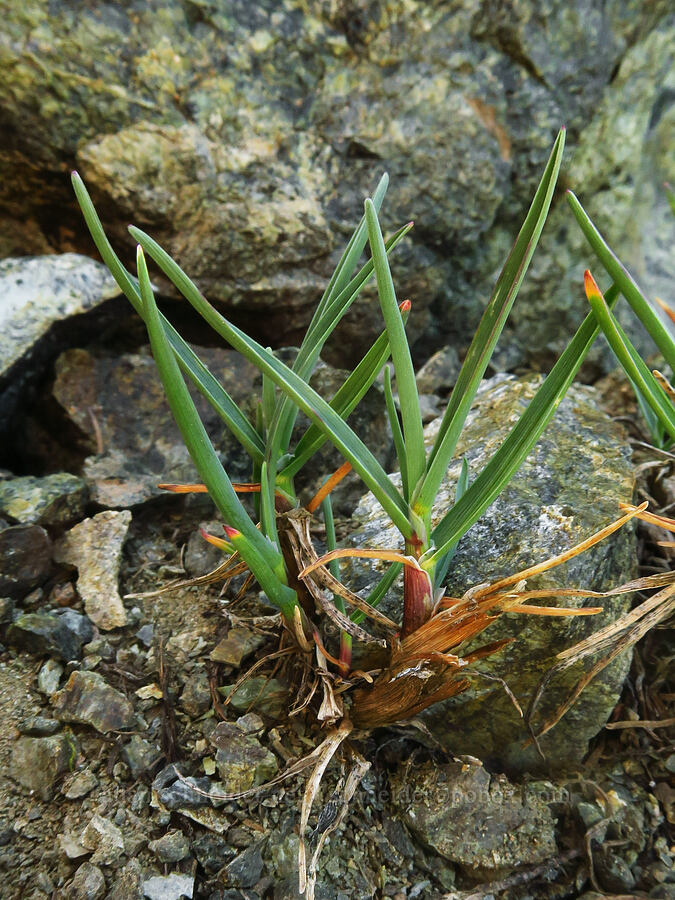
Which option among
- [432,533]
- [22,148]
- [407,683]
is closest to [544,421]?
[432,533]

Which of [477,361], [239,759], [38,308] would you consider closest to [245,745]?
[239,759]

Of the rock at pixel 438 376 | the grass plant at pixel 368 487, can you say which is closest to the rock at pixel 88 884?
the grass plant at pixel 368 487

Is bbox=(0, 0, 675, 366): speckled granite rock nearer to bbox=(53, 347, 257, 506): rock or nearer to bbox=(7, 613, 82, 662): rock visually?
bbox=(53, 347, 257, 506): rock

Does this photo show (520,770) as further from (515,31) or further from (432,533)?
(515,31)

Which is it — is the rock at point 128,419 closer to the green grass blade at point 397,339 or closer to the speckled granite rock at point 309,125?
the speckled granite rock at point 309,125

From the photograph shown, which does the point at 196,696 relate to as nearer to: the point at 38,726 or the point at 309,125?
the point at 38,726
